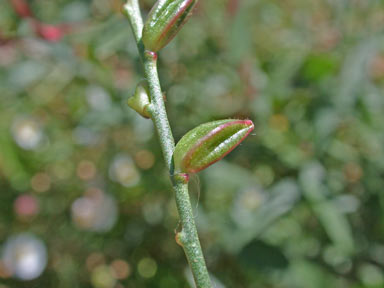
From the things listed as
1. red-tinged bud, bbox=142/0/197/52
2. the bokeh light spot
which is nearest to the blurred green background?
the bokeh light spot

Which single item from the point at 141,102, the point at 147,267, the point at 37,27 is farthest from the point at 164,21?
the point at 147,267

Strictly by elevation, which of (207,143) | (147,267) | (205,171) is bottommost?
(147,267)

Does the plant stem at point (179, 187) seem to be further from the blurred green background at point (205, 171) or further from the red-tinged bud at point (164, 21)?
the blurred green background at point (205, 171)

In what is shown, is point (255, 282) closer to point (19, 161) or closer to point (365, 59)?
point (365, 59)

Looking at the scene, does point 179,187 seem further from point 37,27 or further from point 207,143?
point 37,27

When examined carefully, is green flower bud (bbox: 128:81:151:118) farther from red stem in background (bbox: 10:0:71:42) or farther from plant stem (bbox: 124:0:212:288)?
red stem in background (bbox: 10:0:71:42)

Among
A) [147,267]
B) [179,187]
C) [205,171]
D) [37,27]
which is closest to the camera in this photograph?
[179,187]

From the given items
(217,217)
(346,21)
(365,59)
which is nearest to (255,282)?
(217,217)
